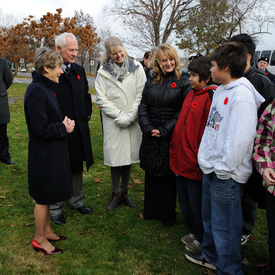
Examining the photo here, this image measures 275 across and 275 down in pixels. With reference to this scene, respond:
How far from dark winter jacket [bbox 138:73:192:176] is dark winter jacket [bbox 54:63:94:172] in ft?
2.56

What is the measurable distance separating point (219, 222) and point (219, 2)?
19311 millimetres

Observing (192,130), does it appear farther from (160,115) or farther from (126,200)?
(126,200)

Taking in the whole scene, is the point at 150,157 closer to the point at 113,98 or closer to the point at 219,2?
the point at 113,98

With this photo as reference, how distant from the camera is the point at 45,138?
8.72ft

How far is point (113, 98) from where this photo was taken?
379 cm

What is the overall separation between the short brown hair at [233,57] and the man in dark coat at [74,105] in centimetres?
199

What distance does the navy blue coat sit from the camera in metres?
2.60

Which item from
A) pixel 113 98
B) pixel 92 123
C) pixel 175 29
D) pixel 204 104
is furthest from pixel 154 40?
pixel 204 104

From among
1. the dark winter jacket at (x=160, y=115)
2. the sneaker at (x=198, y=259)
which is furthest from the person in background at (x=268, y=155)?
the dark winter jacket at (x=160, y=115)

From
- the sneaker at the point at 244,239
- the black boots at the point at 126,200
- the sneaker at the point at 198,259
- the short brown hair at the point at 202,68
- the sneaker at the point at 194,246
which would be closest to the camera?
the short brown hair at the point at 202,68

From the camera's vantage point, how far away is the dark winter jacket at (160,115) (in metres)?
3.22

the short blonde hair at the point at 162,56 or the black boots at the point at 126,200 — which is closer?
the short blonde hair at the point at 162,56

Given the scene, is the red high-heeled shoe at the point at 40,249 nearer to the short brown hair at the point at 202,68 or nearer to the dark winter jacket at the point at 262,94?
the dark winter jacket at the point at 262,94

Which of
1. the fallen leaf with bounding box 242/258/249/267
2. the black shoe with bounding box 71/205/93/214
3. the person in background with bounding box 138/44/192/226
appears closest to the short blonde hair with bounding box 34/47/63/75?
the person in background with bounding box 138/44/192/226
